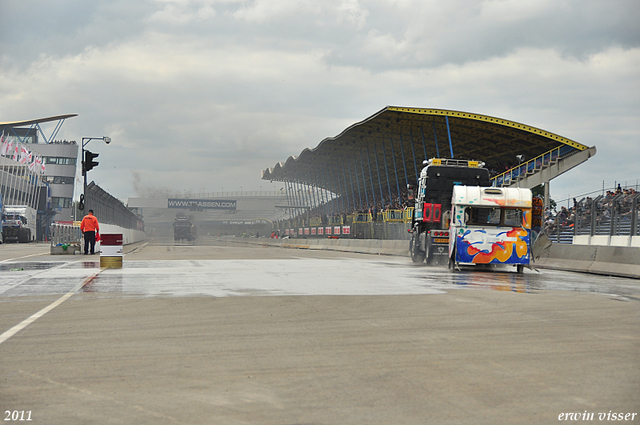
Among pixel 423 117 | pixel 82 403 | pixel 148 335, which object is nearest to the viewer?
pixel 82 403

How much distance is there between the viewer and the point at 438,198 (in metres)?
23.8

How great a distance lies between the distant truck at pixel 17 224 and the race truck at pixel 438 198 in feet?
150

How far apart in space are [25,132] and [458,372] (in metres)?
131

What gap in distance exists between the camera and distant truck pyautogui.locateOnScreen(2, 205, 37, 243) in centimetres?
5966

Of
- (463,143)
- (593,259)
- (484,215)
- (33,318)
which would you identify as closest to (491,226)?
(484,215)

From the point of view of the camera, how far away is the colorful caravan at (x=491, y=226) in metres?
18.8

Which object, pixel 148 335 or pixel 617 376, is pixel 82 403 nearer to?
pixel 148 335

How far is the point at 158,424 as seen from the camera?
4258 mm

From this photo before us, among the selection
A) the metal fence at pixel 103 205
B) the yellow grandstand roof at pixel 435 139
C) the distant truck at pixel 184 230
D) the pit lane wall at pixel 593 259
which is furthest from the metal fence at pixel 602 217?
the distant truck at pixel 184 230

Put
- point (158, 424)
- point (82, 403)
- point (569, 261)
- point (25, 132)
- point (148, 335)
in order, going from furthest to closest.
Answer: point (25, 132) < point (569, 261) < point (148, 335) < point (82, 403) < point (158, 424)

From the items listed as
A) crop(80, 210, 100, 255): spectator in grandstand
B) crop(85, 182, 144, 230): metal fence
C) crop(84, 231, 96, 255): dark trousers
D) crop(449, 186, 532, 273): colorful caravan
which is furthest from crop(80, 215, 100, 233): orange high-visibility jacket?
crop(449, 186, 532, 273): colorful caravan

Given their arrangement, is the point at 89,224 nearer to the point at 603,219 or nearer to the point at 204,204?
the point at 603,219

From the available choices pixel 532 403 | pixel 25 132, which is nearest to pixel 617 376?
pixel 532 403

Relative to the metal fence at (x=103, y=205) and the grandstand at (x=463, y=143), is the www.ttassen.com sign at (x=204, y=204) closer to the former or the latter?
the grandstand at (x=463, y=143)
